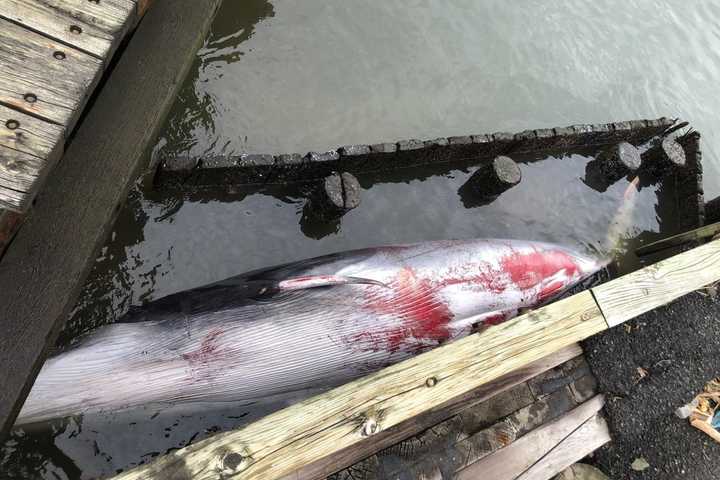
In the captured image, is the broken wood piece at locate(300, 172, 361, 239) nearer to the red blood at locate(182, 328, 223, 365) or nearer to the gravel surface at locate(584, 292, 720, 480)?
the red blood at locate(182, 328, 223, 365)

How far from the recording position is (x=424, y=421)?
4387mm

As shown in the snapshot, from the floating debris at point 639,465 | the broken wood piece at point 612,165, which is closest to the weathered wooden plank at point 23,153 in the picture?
the floating debris at point 639,465

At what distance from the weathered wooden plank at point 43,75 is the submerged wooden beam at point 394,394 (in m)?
1.93

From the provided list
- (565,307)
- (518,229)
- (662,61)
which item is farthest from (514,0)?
(565,307)

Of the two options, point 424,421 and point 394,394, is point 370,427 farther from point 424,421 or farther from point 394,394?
point 424,421

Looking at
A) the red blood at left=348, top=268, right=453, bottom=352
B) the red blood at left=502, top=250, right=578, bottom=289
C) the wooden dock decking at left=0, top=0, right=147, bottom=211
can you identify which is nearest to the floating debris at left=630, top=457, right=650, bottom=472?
the red blood at left=502, top=250, right=578, bottom=289

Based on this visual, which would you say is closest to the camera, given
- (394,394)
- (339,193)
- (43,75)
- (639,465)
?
(43,75)

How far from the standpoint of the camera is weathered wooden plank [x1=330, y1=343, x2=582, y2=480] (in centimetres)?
Answer: 396

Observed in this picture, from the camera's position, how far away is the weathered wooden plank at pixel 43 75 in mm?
2621

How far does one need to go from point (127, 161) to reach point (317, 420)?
1976 millimetres

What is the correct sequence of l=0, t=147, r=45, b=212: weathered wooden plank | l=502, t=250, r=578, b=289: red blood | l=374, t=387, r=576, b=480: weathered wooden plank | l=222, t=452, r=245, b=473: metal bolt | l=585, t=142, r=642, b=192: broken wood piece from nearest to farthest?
l=0, t=147, r=45, b=212: weathered wooden plank
l=222, t=452, r=245, b=473: metal bolt
l=374, t=387, r=576, b=480: weathered wooden plank
l=502, t=250, r=578, b=289: red blood
l=585, t=142, r=642, b=192: broken wood piece

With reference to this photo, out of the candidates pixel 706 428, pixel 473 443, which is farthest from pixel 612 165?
pixel 473 443

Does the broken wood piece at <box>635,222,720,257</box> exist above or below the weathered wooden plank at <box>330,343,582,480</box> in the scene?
above

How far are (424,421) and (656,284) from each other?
248 cm
